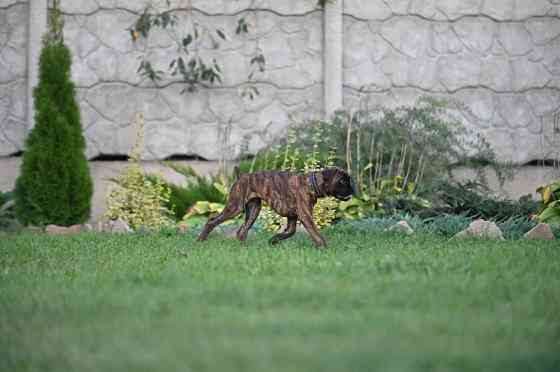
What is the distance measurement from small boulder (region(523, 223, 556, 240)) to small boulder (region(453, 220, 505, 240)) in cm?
22

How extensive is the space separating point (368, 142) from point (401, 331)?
6.04 metres

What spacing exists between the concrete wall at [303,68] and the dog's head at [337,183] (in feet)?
14.3

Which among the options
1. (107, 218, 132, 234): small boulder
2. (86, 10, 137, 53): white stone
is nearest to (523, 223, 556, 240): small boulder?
(107, 218, 132, 234): small boulder

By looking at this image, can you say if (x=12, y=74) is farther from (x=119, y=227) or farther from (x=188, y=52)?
(x=119, y=227)

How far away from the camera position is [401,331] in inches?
110

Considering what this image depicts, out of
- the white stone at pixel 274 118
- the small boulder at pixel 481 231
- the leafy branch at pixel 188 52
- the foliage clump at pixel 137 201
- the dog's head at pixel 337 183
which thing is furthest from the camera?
the white stone at pixel 274 118

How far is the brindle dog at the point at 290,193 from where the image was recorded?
5301 millimetres

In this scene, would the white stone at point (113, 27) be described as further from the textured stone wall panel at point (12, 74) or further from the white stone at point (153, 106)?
the textured stone wall panel at point (12, 74)

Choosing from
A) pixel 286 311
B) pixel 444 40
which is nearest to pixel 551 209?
pixel 444 40

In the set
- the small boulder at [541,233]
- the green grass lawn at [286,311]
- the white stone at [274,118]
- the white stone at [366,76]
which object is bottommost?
the green grass lawn at [286,311]

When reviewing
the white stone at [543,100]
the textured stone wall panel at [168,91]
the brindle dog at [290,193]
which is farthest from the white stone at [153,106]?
the white stone at [543,100]

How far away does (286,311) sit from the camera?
313cm

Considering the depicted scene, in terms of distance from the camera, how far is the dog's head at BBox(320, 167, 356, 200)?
5.30 metres

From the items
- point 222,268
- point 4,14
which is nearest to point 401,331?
point 222,268
